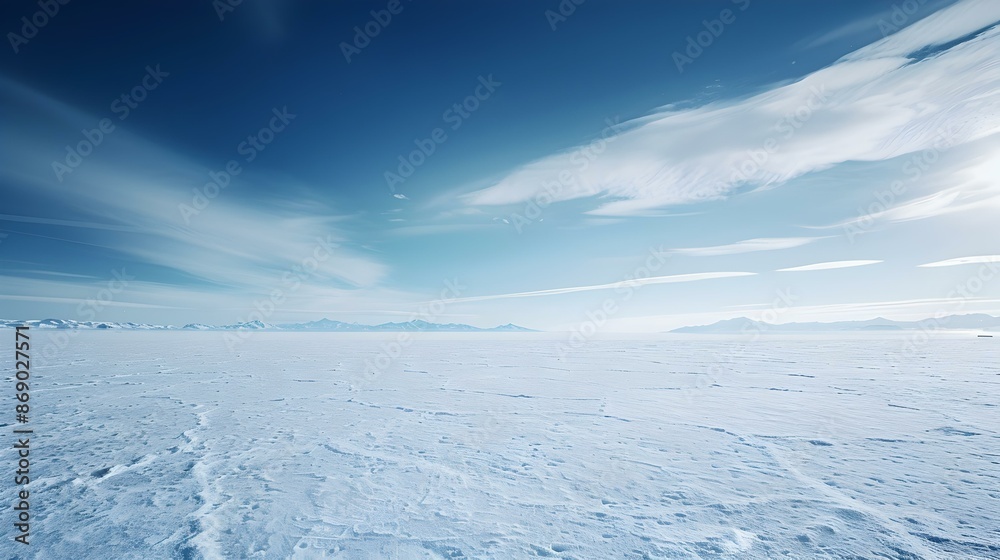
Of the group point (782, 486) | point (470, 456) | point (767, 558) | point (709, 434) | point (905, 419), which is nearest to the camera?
point (767, 558)

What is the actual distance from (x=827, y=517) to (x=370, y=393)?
11243 mm

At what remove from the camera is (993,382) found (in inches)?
556

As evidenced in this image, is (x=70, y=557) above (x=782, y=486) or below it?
above

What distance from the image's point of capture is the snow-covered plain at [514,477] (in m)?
3.96

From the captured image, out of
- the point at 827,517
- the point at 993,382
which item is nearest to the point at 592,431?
the point at 827,517

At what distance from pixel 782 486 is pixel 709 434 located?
244cm

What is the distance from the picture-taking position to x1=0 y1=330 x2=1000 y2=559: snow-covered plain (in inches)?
156

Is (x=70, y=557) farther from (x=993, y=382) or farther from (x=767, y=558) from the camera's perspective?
(x=993, y=382)

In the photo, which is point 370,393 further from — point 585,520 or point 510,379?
point 585,520

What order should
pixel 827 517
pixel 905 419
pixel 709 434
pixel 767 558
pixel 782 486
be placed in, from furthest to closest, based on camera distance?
pixel 905 419 → pixel 709 434 → pixel 782 486 → pixel 827 517 → pixel 767 558

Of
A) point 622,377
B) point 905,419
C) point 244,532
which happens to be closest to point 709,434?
point 905,419

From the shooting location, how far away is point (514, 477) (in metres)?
5.64

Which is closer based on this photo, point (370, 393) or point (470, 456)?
point (470, 456)

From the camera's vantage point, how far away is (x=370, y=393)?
12477mm
